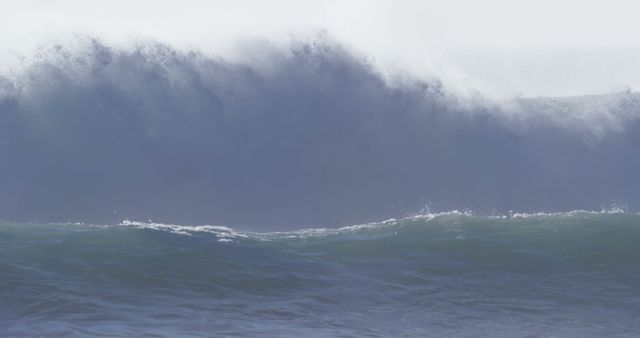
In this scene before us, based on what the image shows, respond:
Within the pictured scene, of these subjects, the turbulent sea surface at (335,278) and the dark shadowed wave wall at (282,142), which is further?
the dark shadowed wave wall at (282,142)

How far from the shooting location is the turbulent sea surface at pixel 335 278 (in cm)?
1093

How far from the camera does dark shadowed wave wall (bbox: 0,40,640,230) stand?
47.9 ft

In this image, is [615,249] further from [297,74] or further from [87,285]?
[87,285]

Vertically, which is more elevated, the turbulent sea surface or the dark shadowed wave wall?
the dark shadowed wave wall

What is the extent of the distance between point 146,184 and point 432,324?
5.21 metres

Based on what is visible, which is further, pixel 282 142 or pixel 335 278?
pixel 282 142

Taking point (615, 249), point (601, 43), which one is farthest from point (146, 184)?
point (601, 43)

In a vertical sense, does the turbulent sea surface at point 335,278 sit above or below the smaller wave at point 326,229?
below

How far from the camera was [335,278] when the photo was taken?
496 inches

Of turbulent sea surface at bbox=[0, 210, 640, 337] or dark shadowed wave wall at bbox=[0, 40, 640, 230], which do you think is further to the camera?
dark shadowed wave wall at bbox=[0, 40, 640, 230]

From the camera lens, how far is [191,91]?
50.9ft

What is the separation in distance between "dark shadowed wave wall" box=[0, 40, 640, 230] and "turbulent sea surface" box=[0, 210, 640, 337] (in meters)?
0.49

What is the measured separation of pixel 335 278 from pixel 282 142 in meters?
3.34

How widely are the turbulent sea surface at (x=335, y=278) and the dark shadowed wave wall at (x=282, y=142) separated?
495 millimetres
